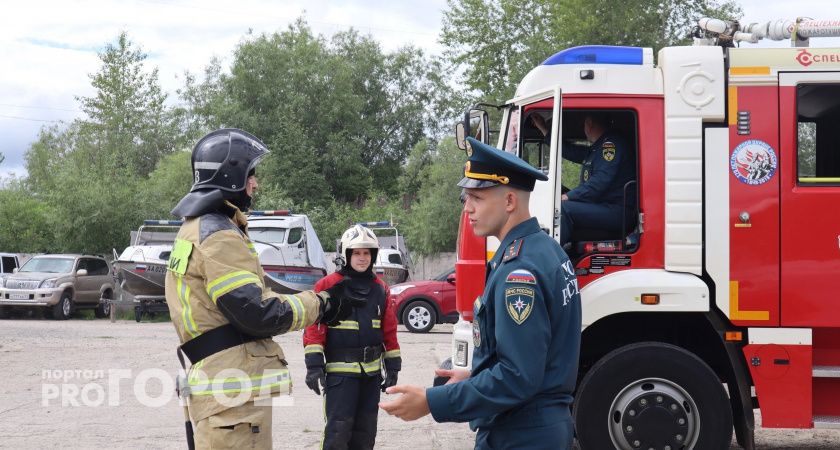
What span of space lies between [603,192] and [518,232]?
3.75 meters

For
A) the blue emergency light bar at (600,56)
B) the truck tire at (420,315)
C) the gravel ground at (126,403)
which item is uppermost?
the blue emergency light bar at (600,56)

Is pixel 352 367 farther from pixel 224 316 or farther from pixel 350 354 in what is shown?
pixel 224 316

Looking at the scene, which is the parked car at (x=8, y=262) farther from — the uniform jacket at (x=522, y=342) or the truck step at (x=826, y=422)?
the uniform jacket at (x=522, y=342)

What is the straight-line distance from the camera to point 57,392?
1122 centimetres

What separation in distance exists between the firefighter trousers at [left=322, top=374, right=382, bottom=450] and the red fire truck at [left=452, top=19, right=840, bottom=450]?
151cm

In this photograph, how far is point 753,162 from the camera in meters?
6.48

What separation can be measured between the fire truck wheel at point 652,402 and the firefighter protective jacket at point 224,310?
3.13 metres

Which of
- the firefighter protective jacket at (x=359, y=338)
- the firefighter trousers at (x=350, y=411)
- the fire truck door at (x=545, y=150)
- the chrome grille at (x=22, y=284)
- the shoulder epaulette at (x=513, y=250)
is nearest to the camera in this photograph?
the shoulder epaulette at (x=513, y=250)

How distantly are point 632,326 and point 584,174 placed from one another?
1.21 m

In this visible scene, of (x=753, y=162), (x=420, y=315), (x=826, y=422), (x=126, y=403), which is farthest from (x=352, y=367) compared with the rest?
(x=420, y=315)

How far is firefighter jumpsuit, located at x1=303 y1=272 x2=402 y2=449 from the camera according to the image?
600 centimetres

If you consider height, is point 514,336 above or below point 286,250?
above

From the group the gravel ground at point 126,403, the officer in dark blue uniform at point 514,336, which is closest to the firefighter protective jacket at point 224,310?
the officer in dark blue uniform at point 514,336

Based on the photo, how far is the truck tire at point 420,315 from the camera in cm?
2028
